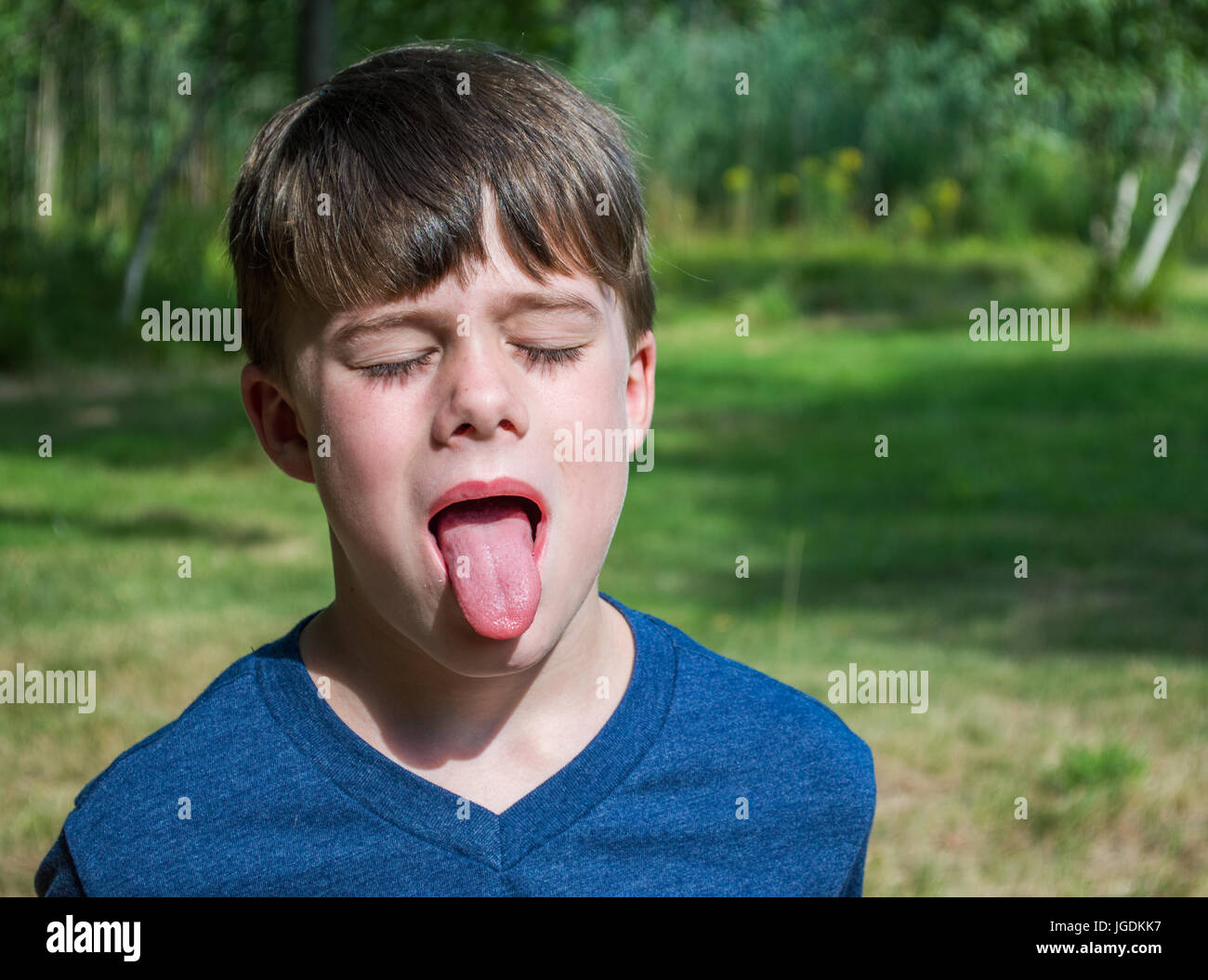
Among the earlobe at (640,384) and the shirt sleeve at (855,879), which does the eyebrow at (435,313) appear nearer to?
the earlobe at (640,384)

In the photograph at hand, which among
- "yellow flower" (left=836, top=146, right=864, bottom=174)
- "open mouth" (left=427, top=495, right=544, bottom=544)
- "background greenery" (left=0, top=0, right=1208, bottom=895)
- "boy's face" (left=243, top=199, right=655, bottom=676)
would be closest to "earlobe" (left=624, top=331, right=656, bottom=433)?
"boy's face" (left=243, top=199, right=655, bottom=676)

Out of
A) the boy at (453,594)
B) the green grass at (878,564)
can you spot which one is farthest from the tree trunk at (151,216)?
the boy at (453,594)

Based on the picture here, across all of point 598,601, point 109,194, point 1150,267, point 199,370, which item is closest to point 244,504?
point 199,370

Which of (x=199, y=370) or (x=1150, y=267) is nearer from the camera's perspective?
(x=199, y=370)

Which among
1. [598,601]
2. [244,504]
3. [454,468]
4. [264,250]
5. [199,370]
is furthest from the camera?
[199,370]

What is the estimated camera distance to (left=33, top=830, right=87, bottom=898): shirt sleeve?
1850mm

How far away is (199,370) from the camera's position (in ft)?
36.2

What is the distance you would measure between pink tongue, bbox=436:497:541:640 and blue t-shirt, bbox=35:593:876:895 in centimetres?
27

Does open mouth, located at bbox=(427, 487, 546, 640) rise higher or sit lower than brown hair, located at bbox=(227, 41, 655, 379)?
lower

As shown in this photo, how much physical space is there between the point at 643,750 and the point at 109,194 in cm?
1229

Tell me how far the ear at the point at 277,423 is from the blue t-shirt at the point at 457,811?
26cm

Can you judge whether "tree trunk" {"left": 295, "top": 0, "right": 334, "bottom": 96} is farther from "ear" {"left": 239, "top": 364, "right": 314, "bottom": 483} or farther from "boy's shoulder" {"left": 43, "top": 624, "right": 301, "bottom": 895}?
"boy's shoulder" {"left": 43, "top": 624, "right": 301, "bottom": 895}

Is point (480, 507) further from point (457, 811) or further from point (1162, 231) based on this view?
point (1162, 231)

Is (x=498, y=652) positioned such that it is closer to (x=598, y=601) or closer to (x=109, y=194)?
(x=598, y=601)
